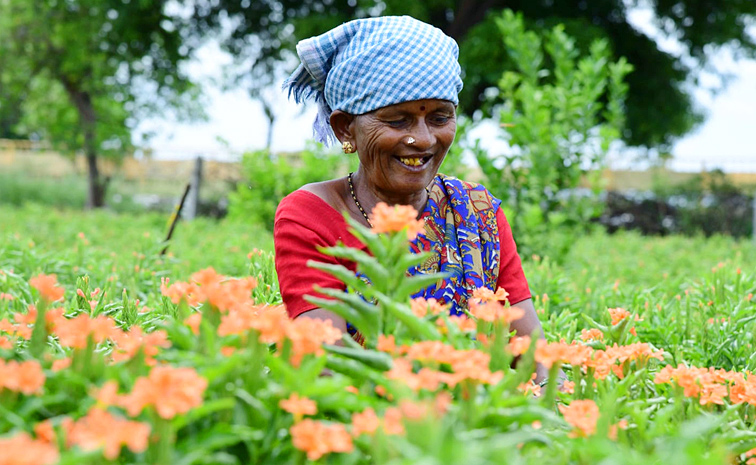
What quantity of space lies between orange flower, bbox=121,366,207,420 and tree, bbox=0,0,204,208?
14.3 m

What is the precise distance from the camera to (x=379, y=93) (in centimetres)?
235

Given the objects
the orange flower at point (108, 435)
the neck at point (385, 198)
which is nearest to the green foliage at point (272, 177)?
the neck at point (385, 198)

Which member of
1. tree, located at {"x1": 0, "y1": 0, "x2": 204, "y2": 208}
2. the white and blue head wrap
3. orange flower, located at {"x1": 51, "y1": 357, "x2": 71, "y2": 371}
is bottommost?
orange flower, located at {"x1": 51, "y1": 357, "x2": 71, "y2": 371}

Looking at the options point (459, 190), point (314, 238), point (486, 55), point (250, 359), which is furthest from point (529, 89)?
point (486, 55)

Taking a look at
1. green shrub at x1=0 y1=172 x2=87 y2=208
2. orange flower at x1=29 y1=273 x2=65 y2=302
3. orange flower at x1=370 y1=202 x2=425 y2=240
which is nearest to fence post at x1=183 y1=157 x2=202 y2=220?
green shrub at x1=0 y1=172 x2=87 y2=208

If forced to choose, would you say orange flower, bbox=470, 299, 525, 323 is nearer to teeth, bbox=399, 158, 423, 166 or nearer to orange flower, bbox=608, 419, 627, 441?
orange flower, bbox=608, 419, 627, 441

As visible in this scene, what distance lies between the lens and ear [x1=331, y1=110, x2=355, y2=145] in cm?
254

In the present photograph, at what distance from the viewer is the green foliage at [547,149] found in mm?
5684

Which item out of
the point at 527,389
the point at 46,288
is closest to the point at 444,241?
the point at 527,389

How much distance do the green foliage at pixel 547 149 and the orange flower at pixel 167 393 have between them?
4.55 metres

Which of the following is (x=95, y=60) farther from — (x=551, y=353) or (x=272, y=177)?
(x=551, y=353)

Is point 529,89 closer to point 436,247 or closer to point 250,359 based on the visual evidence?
point 436,247

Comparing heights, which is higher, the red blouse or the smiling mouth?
the smiling mouth

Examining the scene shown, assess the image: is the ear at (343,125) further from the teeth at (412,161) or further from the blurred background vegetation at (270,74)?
the blurred background vegetation at (270,74)
